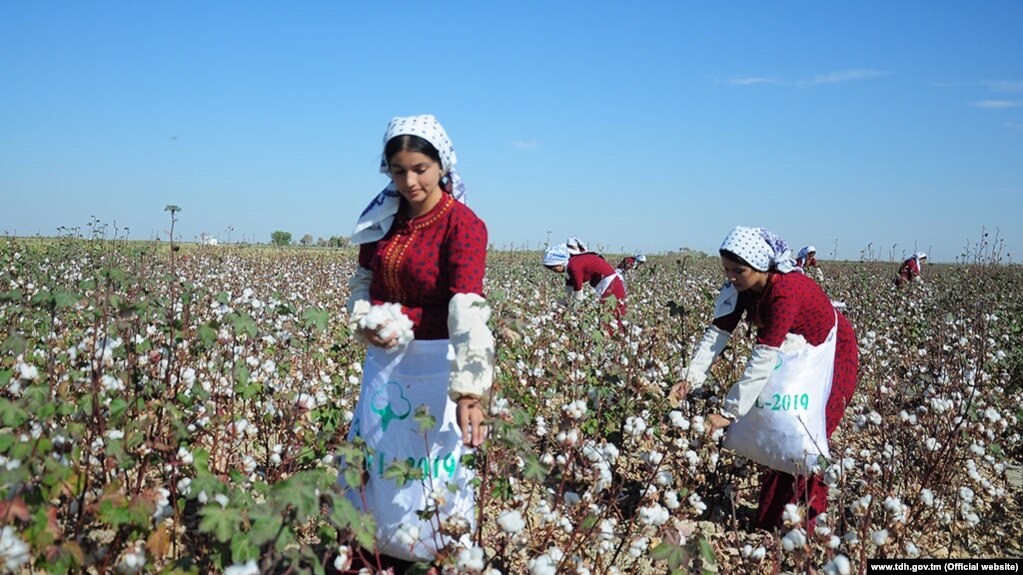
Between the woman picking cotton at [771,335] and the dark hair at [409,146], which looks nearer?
the dark hair at [409,146]

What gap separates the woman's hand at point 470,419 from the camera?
1.92 metres

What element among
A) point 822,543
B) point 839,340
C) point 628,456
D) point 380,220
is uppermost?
point 380,220

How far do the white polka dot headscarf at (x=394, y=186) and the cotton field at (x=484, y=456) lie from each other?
1.00 ft

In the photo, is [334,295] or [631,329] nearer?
[631,329]

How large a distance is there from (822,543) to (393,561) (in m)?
1.36

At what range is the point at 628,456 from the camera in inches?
155

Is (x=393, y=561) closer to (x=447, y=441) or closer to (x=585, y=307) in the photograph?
(x=447, y=441)

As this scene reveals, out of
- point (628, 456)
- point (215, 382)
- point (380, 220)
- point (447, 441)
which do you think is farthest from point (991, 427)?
point (215, 382)

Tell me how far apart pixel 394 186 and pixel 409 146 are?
27cm

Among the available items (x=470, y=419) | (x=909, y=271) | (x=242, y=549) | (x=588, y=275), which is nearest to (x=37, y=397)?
(x=242, y=549)

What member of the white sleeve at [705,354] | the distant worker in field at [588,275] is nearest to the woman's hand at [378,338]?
the white sleeve at [705,354]

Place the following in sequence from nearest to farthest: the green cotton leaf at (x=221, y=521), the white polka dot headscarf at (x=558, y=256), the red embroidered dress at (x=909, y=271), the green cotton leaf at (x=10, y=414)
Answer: the green cotton leaf at (x=221, y=521) → the green cotton leaf at (x=10, y=414) → the white polka dot headscarf at (x=558, y=256) → the red embroidered dress at (x=909, y=271)

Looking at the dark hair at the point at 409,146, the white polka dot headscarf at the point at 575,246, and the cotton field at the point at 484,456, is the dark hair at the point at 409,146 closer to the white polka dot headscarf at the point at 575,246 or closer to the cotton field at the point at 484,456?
the cotton field at the point at 484,456

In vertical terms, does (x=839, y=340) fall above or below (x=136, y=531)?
above
